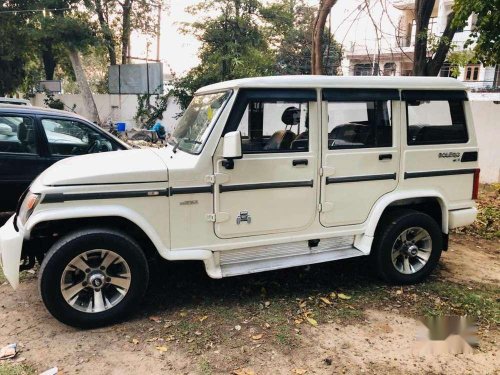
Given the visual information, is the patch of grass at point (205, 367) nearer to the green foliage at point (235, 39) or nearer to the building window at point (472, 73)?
the green foliage at point (235, 39)

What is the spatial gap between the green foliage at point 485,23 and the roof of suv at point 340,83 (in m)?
2.41

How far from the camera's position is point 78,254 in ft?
11.4

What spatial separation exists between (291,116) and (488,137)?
7.78 m

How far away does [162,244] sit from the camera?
367cm

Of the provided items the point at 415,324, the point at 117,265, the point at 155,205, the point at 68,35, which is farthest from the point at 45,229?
the point at 68,35

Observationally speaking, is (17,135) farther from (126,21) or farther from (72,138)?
(126,21)

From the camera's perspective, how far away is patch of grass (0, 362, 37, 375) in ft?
9.97

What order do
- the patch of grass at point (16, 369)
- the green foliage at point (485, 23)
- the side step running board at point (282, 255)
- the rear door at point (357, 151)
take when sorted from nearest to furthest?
the patch of grass at point (16, 369) < the side step running board at point (282, 255) < the rear door at point (357, 151) < the green foliage at point (485, 23)

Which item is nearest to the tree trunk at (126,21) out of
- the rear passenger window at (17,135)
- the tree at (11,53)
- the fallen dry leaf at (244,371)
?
the tree at (11,53)

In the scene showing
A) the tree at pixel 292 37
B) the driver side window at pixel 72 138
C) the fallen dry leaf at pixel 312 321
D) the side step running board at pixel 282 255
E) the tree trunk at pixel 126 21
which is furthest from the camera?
the tree trunk at pixel 126 21

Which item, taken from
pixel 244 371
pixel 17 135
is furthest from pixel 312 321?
pixel 17 135

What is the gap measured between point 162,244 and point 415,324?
2.35 metres

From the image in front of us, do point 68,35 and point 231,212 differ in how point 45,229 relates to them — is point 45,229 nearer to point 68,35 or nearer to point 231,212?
point 231,212

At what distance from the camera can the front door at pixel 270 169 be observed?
379cm
